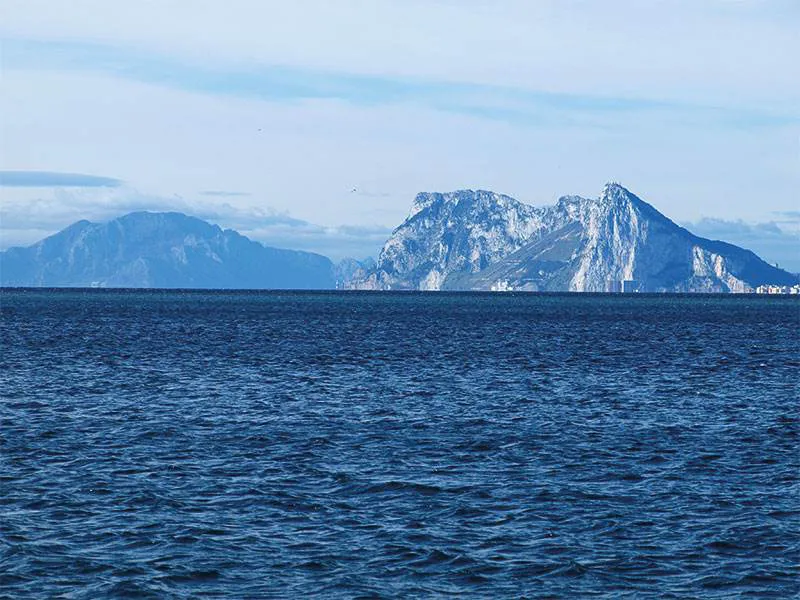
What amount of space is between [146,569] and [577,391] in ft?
147

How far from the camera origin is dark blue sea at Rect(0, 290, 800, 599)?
2756 cm

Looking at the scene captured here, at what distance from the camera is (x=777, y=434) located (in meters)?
49.5

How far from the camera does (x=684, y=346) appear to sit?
12025 centimetres

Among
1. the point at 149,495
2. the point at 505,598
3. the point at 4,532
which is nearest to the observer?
the point at 505,598

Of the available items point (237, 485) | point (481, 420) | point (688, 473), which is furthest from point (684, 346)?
point (237, 485)

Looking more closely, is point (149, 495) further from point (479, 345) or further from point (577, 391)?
point (479, 345)

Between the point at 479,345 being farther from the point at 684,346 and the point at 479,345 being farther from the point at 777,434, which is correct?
the point at 777,434

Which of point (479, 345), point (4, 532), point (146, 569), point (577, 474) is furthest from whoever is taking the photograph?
point (479, 345)

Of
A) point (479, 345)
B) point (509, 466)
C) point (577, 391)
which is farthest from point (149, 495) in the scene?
point (479, 345)

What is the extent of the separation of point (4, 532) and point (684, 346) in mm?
98156

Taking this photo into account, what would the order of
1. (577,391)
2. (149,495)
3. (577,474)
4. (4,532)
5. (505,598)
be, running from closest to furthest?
(505,598)
(4,532)
(149,495)
(577,474)
(577,391)

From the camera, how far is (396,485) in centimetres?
3762

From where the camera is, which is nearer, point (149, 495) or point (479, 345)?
point (149, 495)

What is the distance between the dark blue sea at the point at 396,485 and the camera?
27562 millimetres
